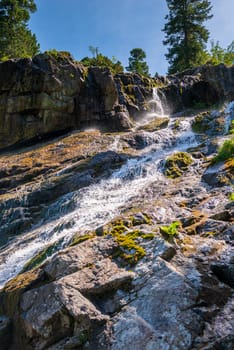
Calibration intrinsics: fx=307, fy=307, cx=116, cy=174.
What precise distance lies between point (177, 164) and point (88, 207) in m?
4.72

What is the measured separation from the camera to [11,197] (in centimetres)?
1466

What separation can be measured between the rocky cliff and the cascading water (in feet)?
27.6

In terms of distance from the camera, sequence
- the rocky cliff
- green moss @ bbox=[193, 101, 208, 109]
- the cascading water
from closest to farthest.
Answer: the cascading water < the rocky cliff < green moss @ bbox=[193, 101, 208, 109]

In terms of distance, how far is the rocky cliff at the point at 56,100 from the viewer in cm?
2375

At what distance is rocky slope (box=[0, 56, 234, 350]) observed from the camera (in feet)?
15.6

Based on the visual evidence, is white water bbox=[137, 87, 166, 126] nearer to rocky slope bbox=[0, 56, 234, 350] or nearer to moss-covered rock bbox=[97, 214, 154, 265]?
rocky slope bbox=[0, 56, 234, 350]

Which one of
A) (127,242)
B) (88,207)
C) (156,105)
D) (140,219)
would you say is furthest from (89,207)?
(156,105)

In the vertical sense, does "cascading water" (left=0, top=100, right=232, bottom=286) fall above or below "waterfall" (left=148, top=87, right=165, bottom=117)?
below

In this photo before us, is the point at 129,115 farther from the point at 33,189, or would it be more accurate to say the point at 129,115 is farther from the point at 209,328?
the point at 209,328

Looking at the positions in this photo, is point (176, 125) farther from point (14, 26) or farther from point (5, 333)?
point (14, 26)

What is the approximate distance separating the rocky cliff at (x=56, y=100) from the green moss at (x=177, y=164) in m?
9.58

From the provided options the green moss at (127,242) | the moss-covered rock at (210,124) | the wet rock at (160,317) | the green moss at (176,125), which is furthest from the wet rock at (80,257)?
the green moss at (176,125)

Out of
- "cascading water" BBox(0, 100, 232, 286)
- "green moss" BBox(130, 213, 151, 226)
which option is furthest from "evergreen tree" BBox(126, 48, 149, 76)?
"green moss" BBox(130, 213, 151, 226)

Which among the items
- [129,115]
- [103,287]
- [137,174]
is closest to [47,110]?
[129,115]
